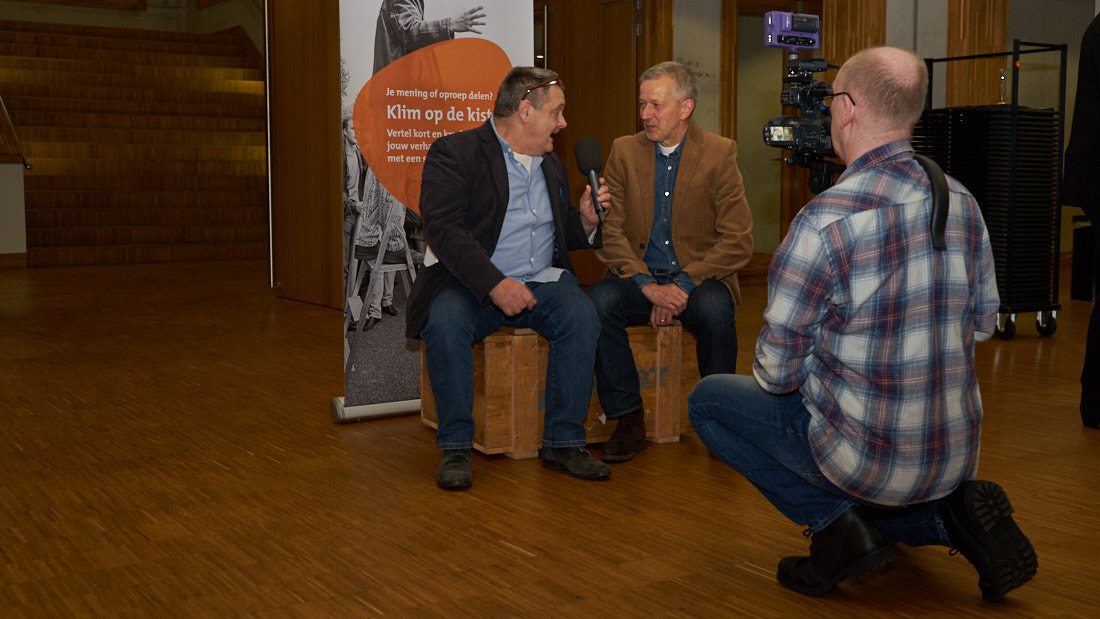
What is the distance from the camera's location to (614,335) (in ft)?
11.0

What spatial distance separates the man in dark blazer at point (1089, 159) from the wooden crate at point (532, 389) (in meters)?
1.34

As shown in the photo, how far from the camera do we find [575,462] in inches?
122

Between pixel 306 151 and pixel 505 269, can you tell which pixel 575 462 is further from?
pixel 306 151

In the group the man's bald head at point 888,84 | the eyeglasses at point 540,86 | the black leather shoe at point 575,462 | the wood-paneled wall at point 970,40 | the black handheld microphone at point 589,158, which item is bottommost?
the black leather shoe at point 575,462

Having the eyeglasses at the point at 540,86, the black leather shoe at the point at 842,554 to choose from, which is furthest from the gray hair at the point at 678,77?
the black leather shoe at the point at 842,554

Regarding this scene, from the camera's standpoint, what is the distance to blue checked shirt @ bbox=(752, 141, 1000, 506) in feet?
6.23

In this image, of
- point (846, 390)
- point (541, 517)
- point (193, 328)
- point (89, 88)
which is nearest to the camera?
point (846, 390)

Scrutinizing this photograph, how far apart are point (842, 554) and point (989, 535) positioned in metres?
0.27

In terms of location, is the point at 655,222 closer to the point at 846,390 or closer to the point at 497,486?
the point at 497,486

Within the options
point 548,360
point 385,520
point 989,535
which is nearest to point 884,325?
point 989,535

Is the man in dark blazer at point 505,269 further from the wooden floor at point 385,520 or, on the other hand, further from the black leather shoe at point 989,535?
the black leather shoe at point 989,535

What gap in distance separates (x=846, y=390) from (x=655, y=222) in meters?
1.60

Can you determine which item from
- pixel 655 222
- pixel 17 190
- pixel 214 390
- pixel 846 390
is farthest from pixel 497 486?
pixel 17 190

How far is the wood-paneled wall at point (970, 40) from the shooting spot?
265 inches
